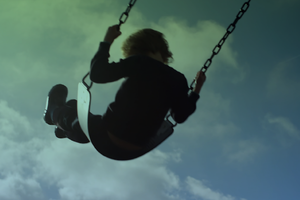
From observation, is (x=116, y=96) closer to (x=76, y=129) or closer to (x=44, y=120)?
(x=76, y=129)

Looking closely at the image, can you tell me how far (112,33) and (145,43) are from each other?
0.82 feet

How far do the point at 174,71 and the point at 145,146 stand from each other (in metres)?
0.63

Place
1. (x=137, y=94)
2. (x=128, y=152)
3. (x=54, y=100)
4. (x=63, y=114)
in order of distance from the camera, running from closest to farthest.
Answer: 1. (x=137, y=94)
2. (x=128, y=152)
3. (x=63, y=114)
4. (x=54, y=100)

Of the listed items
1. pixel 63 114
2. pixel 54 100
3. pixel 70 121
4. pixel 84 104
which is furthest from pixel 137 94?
pixel 54 100

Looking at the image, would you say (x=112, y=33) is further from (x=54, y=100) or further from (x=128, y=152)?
(x=54, y=100)

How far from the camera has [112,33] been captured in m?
2.22

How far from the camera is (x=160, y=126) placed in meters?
2.38

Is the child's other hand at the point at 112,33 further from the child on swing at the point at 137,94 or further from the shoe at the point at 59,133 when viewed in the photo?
the shoe at the point at 59,133

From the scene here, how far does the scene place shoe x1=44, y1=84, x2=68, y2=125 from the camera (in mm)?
2912

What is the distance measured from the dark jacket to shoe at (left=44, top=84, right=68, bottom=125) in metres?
0.88

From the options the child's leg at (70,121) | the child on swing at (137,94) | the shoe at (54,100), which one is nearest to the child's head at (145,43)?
the child on swing at (137,94)

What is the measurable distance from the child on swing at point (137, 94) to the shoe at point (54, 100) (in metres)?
0.53

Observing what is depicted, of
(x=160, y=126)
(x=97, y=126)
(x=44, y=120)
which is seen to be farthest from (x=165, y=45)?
(x=44, y=120)

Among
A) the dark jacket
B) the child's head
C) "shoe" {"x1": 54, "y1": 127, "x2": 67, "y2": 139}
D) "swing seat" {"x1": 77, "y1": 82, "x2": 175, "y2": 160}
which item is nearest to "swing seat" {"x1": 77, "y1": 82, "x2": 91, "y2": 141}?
"swing seat" {"x1": 77, "y1": 82, "x2": 175, "y2": 160}
